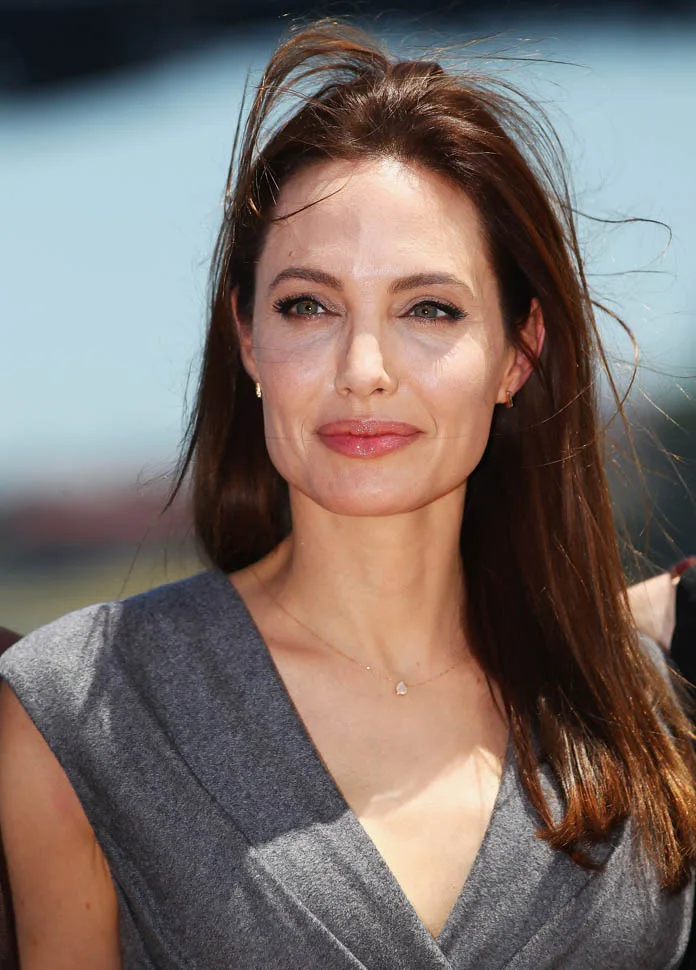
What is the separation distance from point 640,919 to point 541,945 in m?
0.16

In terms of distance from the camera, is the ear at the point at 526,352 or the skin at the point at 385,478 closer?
the skin at the point at 385,478

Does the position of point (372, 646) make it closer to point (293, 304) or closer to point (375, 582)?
point (375, 582)

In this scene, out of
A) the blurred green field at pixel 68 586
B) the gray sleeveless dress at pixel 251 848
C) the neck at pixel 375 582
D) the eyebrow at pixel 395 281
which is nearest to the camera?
the gray sleeveless dress at pixel 251 848

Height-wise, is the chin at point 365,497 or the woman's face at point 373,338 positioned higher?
the woman's face at point 373,338

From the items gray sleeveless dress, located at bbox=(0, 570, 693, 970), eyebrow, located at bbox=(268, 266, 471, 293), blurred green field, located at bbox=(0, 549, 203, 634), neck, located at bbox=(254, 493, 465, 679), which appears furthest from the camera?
blurred green field, located at bbox=(0, 549, 203, 634)

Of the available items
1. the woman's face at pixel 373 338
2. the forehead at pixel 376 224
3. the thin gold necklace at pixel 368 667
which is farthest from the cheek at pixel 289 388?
the thin gold necklace at pixel 368 667

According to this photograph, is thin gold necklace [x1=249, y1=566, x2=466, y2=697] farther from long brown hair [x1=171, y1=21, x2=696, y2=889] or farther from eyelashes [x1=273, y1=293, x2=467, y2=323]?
eyelashes [x1=273, y1=293, x2=467, y2=323]

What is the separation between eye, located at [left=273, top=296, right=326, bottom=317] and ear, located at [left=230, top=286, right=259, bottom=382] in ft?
0.37

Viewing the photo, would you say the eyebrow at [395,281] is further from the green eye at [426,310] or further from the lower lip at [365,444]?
the lower lip at [365,444]

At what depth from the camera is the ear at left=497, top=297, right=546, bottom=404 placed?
1.88 m

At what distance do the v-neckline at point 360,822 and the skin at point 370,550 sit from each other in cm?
2

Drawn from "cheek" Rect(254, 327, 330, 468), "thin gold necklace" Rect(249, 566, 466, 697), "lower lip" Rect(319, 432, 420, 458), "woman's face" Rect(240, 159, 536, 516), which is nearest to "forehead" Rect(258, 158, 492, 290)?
"woman's face" Rect(240, 159, 536, 516)

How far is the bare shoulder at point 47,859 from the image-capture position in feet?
5.28

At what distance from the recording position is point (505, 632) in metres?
1.96
